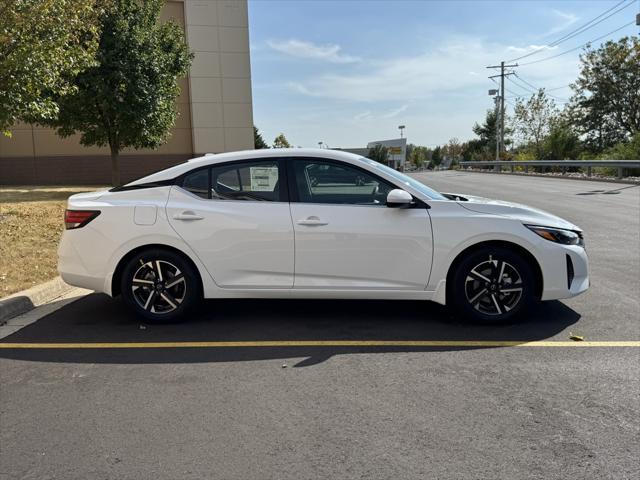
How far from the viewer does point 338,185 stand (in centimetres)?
504

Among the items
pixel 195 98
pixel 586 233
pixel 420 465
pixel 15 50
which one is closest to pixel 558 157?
pixel 195 98

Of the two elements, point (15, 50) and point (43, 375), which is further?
point (15, 50)

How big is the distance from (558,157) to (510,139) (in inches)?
1018

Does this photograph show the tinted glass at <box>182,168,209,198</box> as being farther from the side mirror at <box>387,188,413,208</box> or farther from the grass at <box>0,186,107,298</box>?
the grass at <box>0,186,107,298</box>

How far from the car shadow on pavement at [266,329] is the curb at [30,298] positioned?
33 centimetres

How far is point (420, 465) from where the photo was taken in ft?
9.14

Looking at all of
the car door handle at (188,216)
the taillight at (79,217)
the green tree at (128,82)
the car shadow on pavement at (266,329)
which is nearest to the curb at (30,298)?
the car shadow on pavement at (266,329)

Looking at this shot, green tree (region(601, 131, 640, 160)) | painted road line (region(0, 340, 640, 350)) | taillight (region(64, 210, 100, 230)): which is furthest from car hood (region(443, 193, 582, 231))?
green tree (region(601, 131, 640, 160))

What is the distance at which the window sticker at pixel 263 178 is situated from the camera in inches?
201

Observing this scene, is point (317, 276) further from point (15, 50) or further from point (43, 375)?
point (15, 50)

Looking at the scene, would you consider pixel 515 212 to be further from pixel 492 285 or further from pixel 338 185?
pixel 338 185

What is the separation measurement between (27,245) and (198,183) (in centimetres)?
479

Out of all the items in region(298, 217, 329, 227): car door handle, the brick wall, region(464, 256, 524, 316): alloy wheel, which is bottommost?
region(464, 256, 524, 316): alloy wheel

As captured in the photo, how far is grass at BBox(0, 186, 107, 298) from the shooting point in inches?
256
